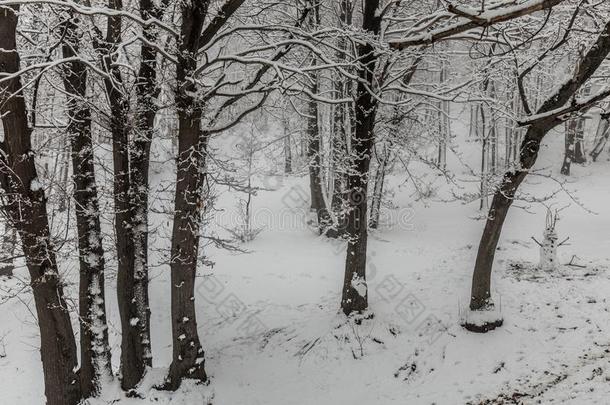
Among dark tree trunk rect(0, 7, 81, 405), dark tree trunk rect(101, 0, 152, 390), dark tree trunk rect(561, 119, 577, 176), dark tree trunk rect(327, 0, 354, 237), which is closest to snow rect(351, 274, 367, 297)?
dark tree trunk rect(327, 0, 354, 237)

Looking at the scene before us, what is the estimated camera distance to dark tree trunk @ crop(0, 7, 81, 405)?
5.23 m

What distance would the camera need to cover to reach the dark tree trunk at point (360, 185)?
7715mm

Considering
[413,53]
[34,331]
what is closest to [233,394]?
[413,53]

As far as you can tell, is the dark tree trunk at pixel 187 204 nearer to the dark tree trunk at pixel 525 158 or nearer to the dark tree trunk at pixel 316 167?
the dark tree trunk at pixel 525 158

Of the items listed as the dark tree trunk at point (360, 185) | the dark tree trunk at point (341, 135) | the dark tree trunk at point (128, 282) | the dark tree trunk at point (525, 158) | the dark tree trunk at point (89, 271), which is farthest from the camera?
the dark tree trunk at point (341, 135)

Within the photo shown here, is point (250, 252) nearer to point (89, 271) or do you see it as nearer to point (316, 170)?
point (89, 271)

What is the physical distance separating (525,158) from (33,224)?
738cm

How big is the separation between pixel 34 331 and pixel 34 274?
730 centimetres

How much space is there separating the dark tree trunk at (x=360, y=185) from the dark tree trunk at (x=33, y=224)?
480 cm

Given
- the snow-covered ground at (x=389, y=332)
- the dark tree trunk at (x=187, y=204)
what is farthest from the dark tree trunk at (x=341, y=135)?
the dark tree trunk at (x=187, y=204)

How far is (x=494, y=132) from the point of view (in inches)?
901

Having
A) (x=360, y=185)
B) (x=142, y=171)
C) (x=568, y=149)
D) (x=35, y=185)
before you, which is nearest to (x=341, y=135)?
(x=360, y=185)

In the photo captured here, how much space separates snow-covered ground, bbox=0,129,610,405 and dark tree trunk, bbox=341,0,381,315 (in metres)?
0.57

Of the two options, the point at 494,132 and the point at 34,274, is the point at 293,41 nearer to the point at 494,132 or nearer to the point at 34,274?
the point at 34,274
